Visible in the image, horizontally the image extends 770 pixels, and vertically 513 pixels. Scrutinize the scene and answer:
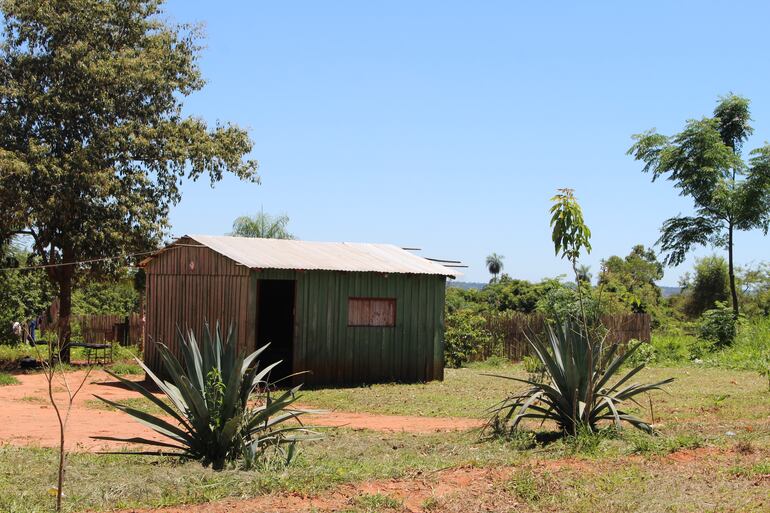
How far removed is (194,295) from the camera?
62.1 feet

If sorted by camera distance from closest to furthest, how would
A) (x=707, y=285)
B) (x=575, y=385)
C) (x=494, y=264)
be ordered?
(x=575, y=385)
(x=707, y=285)
(x=494, y=264)

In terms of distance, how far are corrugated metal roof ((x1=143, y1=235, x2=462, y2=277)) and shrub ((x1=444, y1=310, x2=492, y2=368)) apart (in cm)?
365

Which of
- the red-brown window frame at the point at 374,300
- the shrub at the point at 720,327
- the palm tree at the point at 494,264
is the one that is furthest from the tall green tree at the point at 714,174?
the palm tree at the point at 494,264

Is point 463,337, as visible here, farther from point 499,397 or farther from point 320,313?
point 499,397

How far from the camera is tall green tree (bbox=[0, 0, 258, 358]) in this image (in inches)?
849

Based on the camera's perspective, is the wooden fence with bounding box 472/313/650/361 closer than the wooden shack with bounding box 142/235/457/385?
No

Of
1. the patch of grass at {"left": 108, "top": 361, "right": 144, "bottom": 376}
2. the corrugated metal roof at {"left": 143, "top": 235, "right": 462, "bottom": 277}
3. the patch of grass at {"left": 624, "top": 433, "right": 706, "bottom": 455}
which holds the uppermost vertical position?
the corrugated metal roof at {"left": 143, "top": 235, "right": 462, "bottom": 277}

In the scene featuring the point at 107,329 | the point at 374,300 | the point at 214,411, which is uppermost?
the point at 374,300

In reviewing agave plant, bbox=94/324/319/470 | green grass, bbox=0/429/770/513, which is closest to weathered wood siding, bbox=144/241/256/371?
green grass, bbox=0/429/770/513

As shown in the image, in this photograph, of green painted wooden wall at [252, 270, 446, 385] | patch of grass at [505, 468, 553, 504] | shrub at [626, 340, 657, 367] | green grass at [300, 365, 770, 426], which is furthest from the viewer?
shrub at [626, 340, 657, 367]

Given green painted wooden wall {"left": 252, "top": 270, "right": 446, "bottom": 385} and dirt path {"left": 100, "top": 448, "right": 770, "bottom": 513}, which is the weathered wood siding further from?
dirt path {"left": 100, "top": 448, "right": 770, "bottom": 513}

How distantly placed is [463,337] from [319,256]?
6865 mm

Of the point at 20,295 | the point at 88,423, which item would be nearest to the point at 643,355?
the point at 88,423

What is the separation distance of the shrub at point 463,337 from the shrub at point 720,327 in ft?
22.6
